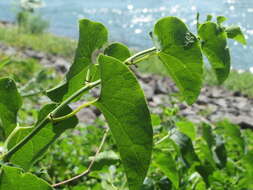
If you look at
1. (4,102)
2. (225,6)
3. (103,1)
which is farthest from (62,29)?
(4,102)

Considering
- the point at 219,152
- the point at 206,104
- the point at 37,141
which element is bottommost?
the point at 206,104

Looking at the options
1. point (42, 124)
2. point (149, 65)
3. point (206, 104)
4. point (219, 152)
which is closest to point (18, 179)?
point (42, 124)

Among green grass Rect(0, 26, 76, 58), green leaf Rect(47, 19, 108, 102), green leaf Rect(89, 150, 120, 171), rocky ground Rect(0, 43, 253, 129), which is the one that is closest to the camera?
green leaf Rect(47, 19, 108, 102)

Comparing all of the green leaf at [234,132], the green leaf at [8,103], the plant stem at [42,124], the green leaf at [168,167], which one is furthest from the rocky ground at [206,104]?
the plant stem at [42,124]

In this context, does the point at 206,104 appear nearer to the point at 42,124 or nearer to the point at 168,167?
the point at 168,167

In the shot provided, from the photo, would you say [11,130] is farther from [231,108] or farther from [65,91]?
[231,108]

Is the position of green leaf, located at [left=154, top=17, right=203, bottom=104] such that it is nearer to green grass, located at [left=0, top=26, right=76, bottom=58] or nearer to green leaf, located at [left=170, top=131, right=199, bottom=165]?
green leaf, located at [left=170, top=131, right=199, bottom=165]

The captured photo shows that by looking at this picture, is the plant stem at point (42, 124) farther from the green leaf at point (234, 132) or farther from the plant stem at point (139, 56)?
the green leaf at point (234, 132)

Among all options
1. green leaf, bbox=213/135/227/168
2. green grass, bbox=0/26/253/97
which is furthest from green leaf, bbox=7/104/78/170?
green grass, bbox=0/26/253/97
